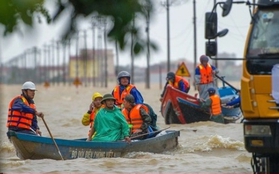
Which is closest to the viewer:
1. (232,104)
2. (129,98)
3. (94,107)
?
(129,98)

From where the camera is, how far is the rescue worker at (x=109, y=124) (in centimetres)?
1425

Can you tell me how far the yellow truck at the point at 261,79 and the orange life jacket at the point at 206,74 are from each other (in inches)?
482

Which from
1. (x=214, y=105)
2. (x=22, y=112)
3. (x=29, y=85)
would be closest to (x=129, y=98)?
(x=22, y=112)

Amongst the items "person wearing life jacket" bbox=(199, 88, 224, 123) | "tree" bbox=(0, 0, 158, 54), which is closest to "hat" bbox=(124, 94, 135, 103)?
"person wearing life jacket" bbox=(199, 88, 224, 123)

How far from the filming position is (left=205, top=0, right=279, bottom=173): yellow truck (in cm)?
945

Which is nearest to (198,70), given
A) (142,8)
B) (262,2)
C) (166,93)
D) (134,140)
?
(166,93)

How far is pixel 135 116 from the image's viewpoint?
15391mm

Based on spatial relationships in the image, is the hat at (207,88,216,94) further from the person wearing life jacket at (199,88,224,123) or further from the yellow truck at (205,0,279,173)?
the yellow truck at (205,0,279,173)

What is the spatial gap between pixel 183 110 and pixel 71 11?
19350 millimetres

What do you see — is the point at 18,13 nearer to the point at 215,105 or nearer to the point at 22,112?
the point at 22,112

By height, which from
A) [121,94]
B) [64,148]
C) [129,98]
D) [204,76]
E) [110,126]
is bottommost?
[64,148]

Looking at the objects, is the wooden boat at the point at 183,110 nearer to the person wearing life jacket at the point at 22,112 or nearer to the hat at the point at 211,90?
the hat at the point at 211,90

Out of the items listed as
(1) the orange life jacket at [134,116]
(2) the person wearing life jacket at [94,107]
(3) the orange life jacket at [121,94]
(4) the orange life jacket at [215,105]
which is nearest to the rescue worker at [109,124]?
(2) the person wearing life jacket at [94,107]

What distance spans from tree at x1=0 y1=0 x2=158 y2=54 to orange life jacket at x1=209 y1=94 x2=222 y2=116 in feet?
60.5
